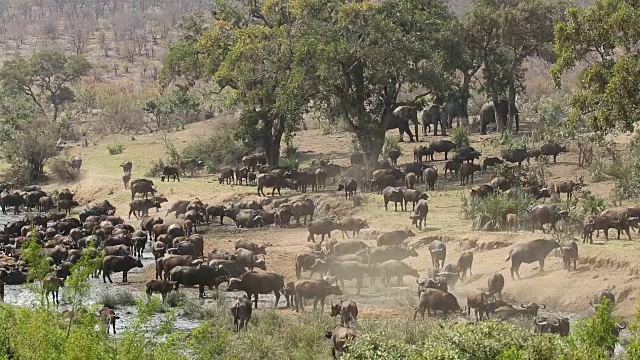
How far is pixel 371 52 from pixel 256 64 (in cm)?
701

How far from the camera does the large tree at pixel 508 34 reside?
44.2 m

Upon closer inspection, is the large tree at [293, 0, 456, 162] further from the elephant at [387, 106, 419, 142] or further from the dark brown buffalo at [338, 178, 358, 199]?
the elephant at [387, 106, 419, 142]

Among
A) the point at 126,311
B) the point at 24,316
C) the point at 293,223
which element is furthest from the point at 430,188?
the point at 24,316

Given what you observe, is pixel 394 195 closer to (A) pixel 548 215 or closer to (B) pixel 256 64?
(A) pixel 548 215

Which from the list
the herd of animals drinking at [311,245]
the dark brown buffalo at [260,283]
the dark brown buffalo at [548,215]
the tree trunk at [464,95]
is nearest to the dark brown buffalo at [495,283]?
the herd of animals drinking at [311,245]

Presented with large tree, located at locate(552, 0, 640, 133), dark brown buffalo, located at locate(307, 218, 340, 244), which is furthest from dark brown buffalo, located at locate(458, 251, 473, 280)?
dark brown buffalo, located at locate(307, 218, 340, 244)

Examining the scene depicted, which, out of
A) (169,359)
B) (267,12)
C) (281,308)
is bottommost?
(281,308)

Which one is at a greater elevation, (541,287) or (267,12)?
(267,12)

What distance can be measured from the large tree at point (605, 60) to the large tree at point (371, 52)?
1409 cm

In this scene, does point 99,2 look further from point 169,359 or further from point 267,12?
point 169,359

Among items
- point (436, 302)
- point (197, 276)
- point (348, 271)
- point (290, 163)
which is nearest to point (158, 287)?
point (197, 276)

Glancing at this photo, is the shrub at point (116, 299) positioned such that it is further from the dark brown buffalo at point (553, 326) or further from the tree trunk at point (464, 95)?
the tree trunk at point (464, 95)

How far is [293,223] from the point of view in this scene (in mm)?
34562

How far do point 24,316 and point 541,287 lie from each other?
45.3 ft
